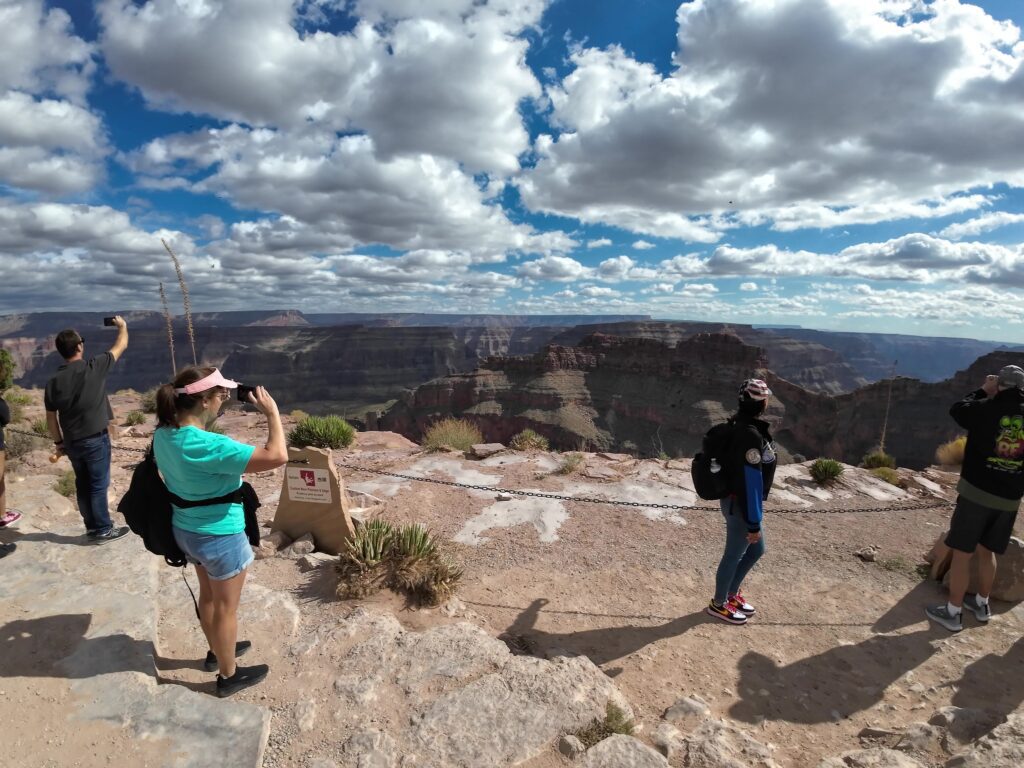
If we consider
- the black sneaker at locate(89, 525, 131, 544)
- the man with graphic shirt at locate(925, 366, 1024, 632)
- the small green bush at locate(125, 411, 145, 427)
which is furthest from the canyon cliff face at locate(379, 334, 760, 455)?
the black sneaker at locate(89, 525, 131, 544)

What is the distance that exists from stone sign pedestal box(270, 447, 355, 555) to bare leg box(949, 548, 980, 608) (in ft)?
19.7

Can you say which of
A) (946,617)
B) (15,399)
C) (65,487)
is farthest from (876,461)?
(15,399)

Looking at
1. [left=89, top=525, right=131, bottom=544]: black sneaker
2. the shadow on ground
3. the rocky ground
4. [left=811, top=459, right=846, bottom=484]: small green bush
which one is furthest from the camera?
[left=811, top=459, right=846, bottom=484]: small green bush

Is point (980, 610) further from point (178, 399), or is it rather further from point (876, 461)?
point (876, 461)

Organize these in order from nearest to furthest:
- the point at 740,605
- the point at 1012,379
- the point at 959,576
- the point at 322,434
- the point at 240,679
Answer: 1. the point at 240,679
2. the point at 1012,379
3. the point at 959,576
4. the point at 740,605
5. the point at 322,434

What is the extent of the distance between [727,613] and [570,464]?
193 inches

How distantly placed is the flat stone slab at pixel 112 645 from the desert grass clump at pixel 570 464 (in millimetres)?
6519

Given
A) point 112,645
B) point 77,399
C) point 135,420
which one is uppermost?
point 77,399

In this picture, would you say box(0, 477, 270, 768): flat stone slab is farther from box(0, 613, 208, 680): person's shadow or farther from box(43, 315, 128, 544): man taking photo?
box(43, 315, 128, 544): man taking photo

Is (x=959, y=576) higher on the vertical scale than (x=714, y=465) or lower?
lower

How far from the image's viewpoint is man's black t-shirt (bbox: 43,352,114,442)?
14.9 ft

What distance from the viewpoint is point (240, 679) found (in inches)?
124

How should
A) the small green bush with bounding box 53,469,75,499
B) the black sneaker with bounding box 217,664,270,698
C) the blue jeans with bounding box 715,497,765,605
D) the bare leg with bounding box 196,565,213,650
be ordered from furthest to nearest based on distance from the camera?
the small green bush with bounding box 53,469,75,499, the blue jeans with bounding box 715,497,765,605, the black sneaker with bounding box 217,664,270,698, the bare leg with bounding box 196,565,213,650

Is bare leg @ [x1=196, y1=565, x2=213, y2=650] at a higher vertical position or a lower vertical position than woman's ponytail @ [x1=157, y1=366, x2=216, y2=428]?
lower
